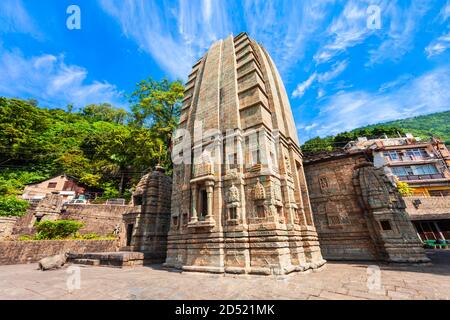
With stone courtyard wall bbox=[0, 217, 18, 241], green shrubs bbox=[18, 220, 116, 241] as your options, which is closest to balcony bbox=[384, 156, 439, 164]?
green shrubs bbox=[18, 220, 116, 241]

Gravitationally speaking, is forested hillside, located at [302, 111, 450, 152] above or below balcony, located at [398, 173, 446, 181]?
above

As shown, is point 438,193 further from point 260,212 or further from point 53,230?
point 53,230

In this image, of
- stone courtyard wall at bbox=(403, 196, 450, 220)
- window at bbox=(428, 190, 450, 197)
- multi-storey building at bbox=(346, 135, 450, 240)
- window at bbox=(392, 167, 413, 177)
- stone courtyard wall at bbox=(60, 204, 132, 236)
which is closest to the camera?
stone courtyard wall at bbox=(403, 196, 450, 220)

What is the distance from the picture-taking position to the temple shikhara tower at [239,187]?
7973 mm

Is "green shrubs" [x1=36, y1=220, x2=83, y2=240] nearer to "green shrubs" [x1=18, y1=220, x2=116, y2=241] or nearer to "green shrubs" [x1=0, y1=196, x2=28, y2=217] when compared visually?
"green shrubs" [x1=18, y1=220, x2=116, y2=241]

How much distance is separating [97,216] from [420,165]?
2035 inches

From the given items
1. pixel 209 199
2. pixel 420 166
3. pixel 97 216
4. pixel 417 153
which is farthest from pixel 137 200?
pixel 417 153

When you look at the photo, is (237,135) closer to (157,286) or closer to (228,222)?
(228,222)

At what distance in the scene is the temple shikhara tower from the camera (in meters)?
7.97

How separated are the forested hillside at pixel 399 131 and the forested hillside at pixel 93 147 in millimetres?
42256

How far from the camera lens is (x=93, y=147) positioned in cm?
3988

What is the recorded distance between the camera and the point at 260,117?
1020 cm

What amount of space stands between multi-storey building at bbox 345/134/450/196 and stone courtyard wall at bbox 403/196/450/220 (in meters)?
7.74

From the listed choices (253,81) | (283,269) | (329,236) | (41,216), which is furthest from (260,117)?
(41,216)
